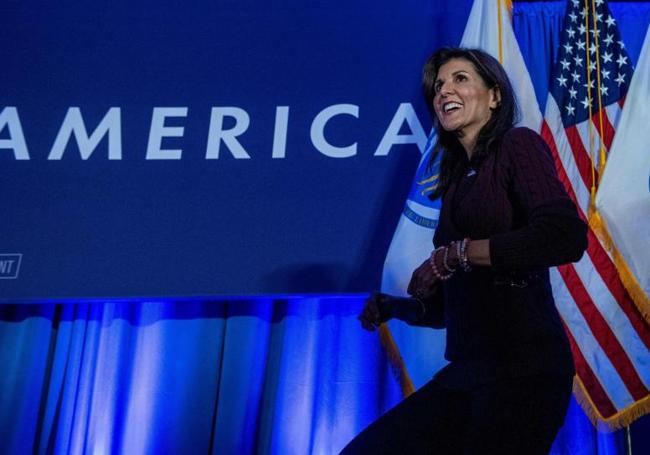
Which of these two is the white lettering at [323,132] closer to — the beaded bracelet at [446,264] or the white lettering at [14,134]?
the white lettering at [14,134]

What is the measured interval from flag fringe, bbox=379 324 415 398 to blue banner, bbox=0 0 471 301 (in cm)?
19

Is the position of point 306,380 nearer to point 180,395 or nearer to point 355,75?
point 180,395

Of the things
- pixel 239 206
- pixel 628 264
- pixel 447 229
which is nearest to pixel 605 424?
pixel 628 264

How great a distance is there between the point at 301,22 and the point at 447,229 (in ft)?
5.78

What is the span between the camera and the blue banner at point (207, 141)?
2.60 meters

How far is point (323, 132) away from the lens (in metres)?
2.74

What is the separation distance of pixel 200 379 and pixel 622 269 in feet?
5.21

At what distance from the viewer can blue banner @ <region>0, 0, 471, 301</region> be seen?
2596mm

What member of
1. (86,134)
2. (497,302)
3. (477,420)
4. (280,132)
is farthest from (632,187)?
(86,134)

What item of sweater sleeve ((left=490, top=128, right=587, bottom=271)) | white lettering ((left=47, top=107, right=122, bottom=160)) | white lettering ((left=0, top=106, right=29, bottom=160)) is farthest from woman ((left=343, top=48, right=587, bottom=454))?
white lettering ((left=0, top=106, right=29, bottom=160))

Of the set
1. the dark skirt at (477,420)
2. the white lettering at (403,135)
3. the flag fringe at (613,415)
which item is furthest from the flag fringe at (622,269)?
the dark skirt at (477,420)

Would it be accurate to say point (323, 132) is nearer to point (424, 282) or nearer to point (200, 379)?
point (200, 379)

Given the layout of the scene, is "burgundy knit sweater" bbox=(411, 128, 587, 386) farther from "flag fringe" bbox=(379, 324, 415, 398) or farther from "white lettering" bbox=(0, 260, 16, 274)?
"white lettering" bbox=(0, 260, 16, 274)

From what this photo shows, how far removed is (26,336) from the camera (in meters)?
2.71
